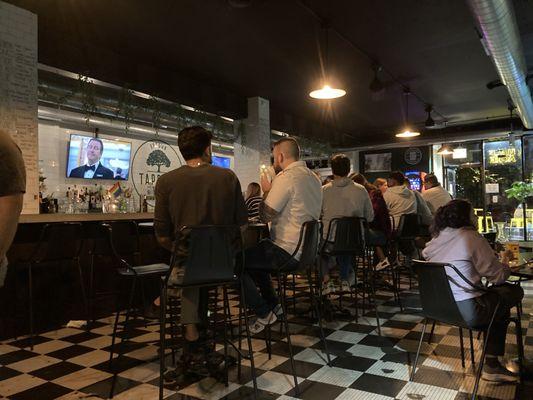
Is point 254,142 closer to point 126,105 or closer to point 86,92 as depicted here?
point 126,105

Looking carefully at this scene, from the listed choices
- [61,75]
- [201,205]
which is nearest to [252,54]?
[61,75]

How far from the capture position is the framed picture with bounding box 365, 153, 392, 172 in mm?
13383

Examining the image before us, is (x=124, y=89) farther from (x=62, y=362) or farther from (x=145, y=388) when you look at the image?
(x=145, y=388)

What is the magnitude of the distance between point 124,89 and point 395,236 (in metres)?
4.04

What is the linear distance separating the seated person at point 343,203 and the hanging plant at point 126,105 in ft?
10.2

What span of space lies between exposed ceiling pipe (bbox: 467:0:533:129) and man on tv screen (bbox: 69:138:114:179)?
656 cm

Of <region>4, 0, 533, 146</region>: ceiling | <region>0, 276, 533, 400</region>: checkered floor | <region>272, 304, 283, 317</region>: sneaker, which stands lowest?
<region>0, 276, 533, 400</region>: checkered floor

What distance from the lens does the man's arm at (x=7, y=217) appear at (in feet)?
5.43

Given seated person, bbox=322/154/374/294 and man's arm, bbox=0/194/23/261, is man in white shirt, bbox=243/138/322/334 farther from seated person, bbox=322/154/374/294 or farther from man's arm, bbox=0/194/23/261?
man's arm, bbox=0/194/23/261

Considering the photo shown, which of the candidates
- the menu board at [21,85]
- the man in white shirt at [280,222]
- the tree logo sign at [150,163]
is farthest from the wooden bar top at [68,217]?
the tree logo sign at [150,163]

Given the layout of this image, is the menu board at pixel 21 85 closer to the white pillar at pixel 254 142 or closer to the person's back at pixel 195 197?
the person's back at pixel 195 197

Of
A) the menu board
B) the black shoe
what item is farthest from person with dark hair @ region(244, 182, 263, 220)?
the menu board

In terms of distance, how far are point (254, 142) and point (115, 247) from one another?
180 inches

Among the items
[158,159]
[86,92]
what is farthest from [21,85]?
[158,159]
